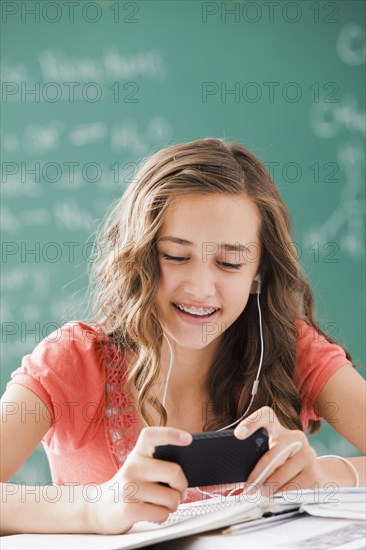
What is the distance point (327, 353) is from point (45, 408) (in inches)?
23.8

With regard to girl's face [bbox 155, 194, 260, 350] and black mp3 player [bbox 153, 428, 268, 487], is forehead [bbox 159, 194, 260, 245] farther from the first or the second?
black mp3 player [bbox 153, 428, 268, 487]

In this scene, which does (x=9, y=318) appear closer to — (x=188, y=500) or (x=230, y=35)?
(x=230, y=35)

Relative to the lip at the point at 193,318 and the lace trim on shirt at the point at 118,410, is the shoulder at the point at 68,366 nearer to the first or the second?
the lace trim on shirt at the point at 118,410

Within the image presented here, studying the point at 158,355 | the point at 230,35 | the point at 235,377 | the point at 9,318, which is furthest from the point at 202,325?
the point at 230,35

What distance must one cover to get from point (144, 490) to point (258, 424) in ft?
0.52

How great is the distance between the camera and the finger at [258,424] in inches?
35.6

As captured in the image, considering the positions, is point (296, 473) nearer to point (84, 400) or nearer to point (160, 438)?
point (160, 438)

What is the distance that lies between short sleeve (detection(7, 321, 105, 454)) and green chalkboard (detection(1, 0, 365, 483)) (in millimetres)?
1311

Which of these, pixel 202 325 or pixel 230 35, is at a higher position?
pixel 230 35

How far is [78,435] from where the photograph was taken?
1461 millimetres

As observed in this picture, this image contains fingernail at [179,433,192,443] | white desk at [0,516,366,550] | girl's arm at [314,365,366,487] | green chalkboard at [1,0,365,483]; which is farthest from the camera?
Answer: green chalkboard at [1,0,365,483]

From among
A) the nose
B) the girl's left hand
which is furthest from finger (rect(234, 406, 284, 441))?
the nose

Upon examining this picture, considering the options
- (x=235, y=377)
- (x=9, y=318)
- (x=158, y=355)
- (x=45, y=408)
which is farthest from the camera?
(x=9, y=318)

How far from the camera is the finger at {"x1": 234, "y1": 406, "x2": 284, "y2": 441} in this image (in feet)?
2.96
